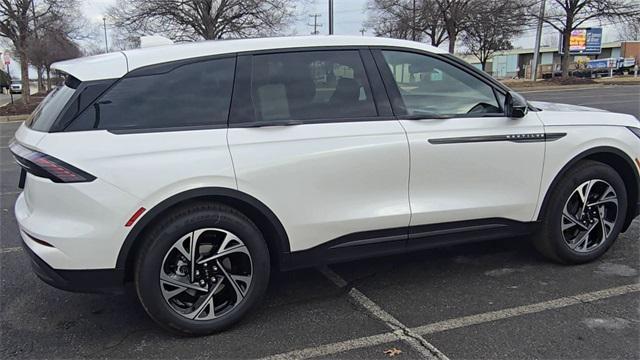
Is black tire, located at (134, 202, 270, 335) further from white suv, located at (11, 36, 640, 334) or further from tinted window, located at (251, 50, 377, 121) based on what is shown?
tinted window, located at (251, 50, 377, 121)

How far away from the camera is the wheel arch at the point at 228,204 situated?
9.56 ft

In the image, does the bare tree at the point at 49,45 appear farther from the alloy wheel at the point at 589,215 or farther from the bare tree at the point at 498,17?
the bare tree at the point at 498,17

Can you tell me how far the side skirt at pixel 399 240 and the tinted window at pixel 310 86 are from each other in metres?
0.81

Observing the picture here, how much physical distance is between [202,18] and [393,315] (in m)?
23.6

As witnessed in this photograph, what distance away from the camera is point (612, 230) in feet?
13.7

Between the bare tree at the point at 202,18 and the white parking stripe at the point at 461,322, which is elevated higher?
the bare tree at the point at 202,18

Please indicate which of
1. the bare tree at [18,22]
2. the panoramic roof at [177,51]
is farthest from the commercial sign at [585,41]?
the panoramic roof at [177,51]

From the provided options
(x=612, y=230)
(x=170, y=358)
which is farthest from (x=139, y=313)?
(x=612, y=230)

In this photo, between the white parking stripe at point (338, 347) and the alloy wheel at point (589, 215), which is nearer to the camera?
the white parking stripe at point (338, 347)

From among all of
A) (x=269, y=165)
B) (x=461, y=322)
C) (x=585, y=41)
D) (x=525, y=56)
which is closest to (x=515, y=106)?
(x=461, y=322)

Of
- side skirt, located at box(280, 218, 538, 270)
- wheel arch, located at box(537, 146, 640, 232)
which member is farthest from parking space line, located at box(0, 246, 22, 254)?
wheel arch, located at box(537, 146, 640, 232)

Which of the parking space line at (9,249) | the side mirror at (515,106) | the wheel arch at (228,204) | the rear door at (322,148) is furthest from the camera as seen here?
the parking space line at (9,249)

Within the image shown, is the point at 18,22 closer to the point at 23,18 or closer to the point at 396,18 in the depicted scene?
the point at 23,18

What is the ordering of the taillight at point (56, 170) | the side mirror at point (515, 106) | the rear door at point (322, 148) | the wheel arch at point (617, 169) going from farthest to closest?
the wheel arch at point (617, 169)
the side mirror at point (515, 106)
the rear door at point (322, 148)
the taillight at point (56, 170)
